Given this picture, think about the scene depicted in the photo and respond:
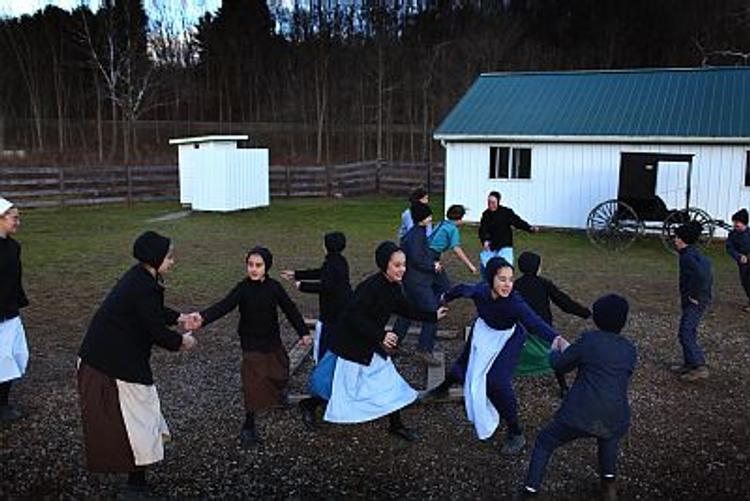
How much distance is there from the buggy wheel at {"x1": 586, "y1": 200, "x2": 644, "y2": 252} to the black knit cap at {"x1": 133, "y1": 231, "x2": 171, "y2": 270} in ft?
41.6

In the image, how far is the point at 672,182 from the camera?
1862 cm

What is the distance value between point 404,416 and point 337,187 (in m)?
21.3

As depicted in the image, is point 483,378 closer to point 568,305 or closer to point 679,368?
point 568,305

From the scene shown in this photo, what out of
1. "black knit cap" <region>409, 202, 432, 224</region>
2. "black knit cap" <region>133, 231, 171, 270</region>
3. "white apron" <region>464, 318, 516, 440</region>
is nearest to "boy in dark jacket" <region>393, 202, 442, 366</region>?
"black knit cap" <region>409, 202, 432, 224</region>

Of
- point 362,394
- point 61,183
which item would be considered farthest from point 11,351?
point 61,183

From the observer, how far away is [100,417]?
4.35 meters

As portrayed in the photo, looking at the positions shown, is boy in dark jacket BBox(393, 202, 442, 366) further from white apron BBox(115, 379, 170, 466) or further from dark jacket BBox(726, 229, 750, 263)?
dark jacket BBox(726, 229, 750, 263)

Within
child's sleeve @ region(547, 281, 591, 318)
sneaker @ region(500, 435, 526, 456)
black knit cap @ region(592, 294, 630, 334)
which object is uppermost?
black knit cap @ region(592, 294, 630, 334)

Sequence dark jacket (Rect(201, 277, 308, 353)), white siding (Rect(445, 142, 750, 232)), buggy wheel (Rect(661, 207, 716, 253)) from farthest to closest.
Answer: white siding (Rect(445, 142, 750, 232)) → buggy wheel (Rect(661, 207, 716, 253)) → dark jacket (Rect(201, 277, 308, 353))

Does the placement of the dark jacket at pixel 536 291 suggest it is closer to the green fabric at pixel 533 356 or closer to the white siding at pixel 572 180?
the green fabric at pixel 533 356

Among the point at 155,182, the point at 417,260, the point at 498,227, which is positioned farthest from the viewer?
the point at 155,182

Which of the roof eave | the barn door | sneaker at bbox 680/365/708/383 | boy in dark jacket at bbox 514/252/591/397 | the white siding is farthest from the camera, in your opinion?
the barn door

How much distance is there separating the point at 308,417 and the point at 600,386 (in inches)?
97.1

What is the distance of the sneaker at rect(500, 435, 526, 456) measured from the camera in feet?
17.3
